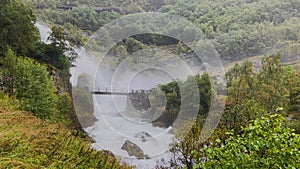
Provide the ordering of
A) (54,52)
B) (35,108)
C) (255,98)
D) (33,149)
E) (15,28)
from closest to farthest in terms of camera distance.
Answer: (33,149) < (35,108) < (255,98) < (15,28) < (54,52)

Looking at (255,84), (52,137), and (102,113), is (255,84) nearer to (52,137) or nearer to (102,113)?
(102,113)

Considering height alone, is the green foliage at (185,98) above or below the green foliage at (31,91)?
above

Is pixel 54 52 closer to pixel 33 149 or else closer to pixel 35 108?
pixel 35 108

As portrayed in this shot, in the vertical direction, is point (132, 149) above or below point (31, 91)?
below

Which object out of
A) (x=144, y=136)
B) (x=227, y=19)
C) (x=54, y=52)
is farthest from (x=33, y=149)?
(x=227, y=19)

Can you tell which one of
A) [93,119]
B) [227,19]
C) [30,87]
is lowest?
[93,119]

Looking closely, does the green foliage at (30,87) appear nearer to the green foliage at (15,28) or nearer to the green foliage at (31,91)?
the green foliage at (31,91)

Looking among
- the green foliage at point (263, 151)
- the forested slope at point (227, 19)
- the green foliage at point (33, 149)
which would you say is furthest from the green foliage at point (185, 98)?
the forested slope at point (227, 19)
